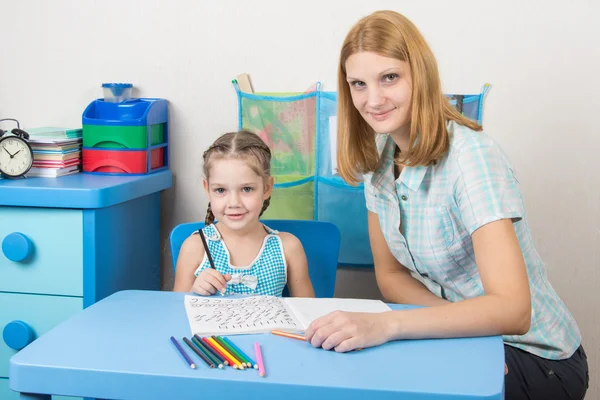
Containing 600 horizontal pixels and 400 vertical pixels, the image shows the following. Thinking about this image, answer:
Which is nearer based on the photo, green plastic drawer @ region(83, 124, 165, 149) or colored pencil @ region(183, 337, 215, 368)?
colored pencil @ region(183, 337, 215, 368)

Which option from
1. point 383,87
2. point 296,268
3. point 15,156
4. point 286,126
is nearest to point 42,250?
point 15,156

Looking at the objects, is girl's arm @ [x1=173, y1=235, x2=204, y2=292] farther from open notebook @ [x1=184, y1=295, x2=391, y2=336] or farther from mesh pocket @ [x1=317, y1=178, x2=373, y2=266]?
mesh pocket @ [x1=317, y1=178, x2=373, y2=266]

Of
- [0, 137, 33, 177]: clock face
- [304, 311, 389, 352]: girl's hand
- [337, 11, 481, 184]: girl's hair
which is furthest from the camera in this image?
[0, 137, 33, 177]: clock face

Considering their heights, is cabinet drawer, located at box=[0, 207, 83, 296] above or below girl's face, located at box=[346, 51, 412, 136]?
below

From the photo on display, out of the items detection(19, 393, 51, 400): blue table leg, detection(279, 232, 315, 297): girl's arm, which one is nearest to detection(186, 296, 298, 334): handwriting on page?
detection(19, 393, 51, 400): blue table leg

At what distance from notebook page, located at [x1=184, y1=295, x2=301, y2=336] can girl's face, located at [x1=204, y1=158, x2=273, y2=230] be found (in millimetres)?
309

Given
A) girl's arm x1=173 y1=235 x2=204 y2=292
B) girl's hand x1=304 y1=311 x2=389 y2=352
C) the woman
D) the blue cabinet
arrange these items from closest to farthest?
1. girl's hand x1=304 y1=311 x2=389 y2=352
2. the woman
3. girl's arm x1=173 y1=235 x2=204 y2=292
4. the blue cabinet

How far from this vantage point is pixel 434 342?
1133 millimetres

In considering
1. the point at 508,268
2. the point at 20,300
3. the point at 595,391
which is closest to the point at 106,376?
the point at 508,268

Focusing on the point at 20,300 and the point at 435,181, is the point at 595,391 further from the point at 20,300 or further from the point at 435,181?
the point at 20,300

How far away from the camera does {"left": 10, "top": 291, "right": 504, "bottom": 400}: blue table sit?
952 mm

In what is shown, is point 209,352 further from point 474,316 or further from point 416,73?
point 416,73

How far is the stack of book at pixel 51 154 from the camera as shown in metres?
2.00

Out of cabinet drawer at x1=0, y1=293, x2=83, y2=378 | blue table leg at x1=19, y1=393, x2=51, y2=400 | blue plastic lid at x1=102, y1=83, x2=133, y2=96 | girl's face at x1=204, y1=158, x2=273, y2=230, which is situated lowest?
Answer: cabinet drawer at x1=0, y1=293, x2=83, y2=378
